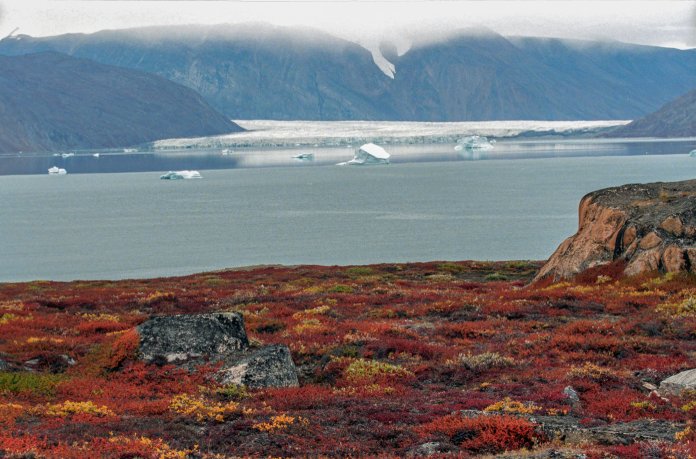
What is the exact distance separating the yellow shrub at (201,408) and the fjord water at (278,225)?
228 feet

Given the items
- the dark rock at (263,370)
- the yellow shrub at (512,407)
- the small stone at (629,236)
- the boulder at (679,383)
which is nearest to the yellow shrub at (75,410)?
the dark rock at (263,370)

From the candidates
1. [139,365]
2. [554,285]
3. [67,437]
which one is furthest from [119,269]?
[67,437]

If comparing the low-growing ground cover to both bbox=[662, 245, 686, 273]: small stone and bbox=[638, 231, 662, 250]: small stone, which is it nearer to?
bbox=[662, 245, 686, 273]: small stone

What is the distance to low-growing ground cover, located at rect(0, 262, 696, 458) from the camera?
46.4 ft

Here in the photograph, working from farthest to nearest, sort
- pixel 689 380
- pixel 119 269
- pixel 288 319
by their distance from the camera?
1. pixel 119 269
2. pixel 288 319
3. pixel 689 380

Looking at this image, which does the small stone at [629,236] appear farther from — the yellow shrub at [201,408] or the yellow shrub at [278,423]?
the yellow shrub at [278,423]

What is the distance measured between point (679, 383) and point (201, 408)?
34.5ft

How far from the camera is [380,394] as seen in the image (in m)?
19.1

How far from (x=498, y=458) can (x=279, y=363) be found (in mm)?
8895

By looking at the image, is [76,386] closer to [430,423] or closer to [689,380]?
[430,423]

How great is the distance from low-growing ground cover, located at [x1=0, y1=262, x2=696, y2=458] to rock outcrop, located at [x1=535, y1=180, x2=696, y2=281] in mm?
999

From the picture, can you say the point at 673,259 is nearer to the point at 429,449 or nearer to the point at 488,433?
the point at 488,433

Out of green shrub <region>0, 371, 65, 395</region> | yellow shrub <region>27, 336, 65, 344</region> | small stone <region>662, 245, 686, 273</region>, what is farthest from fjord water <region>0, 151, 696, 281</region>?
green shrub <region>0, 371, 65, 395</region>

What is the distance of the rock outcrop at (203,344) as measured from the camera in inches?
826
